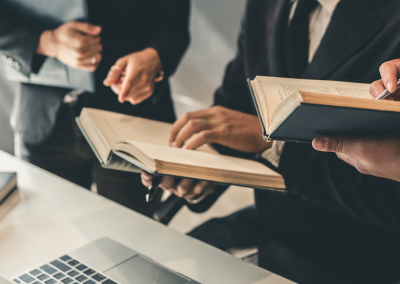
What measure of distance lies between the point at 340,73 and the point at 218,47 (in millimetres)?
1551

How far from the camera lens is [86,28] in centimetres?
98

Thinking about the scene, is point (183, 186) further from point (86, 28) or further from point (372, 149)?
point (86, 28)

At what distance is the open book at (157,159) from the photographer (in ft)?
1.90

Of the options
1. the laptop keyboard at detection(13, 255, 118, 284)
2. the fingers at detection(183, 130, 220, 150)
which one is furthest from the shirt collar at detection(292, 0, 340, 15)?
the laptop keyboard at detection(13, 255, 118, 284)

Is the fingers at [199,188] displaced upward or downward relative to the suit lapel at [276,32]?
downward

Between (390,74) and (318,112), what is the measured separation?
0.51 ft

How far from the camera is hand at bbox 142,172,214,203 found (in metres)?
0.80

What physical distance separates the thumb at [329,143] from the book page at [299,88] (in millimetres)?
78

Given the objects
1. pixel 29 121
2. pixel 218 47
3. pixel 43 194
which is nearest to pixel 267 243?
pixel 43 194

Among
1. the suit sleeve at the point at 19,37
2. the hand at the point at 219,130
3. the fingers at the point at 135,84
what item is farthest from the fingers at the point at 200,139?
the suit sleeve at the point at 19,37

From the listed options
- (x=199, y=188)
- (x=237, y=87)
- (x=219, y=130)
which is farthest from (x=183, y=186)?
(x=237, y=87)

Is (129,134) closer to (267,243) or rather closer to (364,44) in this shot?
(267,243)

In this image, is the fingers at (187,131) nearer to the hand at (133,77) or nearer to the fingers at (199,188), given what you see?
the fingers at (199,188)

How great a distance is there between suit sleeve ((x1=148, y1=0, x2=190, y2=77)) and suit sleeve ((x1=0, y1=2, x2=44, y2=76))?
0.37 meters
